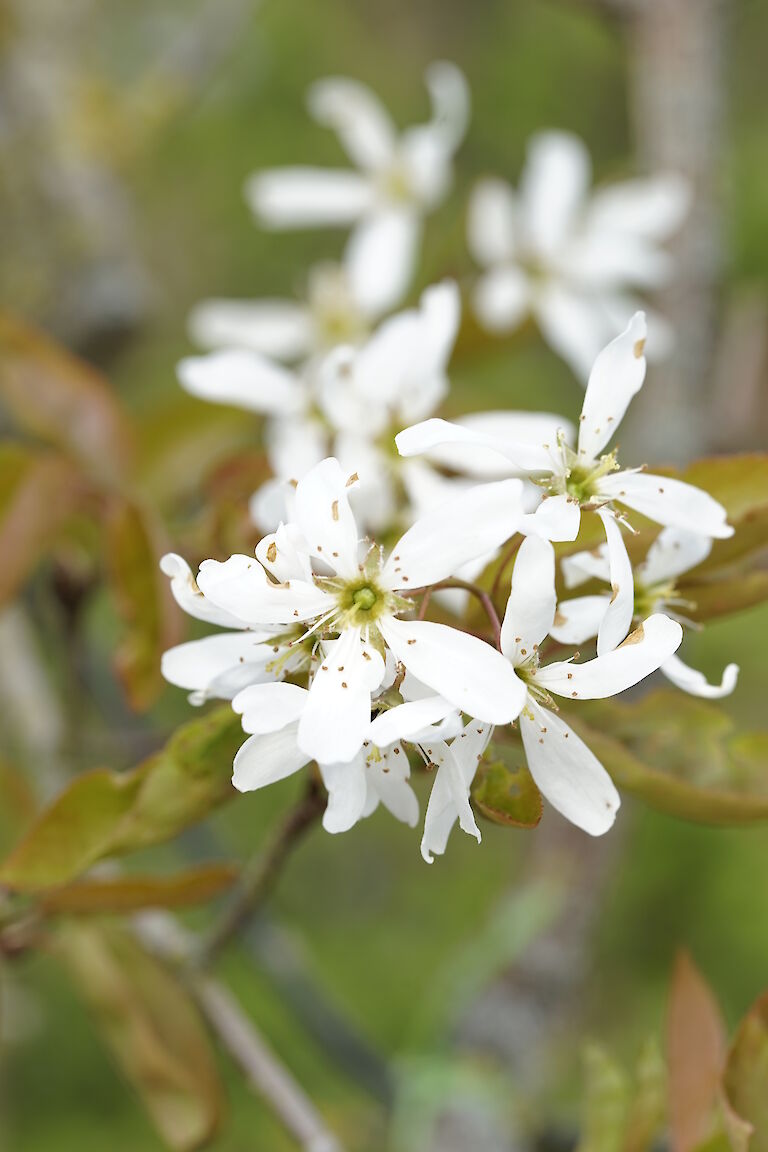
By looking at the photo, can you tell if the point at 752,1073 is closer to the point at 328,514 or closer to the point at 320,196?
the point at 328,514

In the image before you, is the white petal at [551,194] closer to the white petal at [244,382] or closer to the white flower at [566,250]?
the white flower at [566,250]

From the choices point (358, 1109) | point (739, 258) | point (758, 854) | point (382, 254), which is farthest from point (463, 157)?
point (358, 1109)

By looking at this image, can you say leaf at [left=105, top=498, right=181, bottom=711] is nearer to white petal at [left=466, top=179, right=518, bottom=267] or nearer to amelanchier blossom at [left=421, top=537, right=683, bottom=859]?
amelanchier blossom at [left=421, top=537, right=683, bottom=859]

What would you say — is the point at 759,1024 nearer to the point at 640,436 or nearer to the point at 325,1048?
the point at 325,1048

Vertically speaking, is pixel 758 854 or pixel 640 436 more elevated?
pixel 640 436

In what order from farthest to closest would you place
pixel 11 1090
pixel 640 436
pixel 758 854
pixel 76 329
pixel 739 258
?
1. pixel 739 258
2. pixel 758 854
3. pixel 11 1090
4. pixel 76 329
5. pixel 640 436
